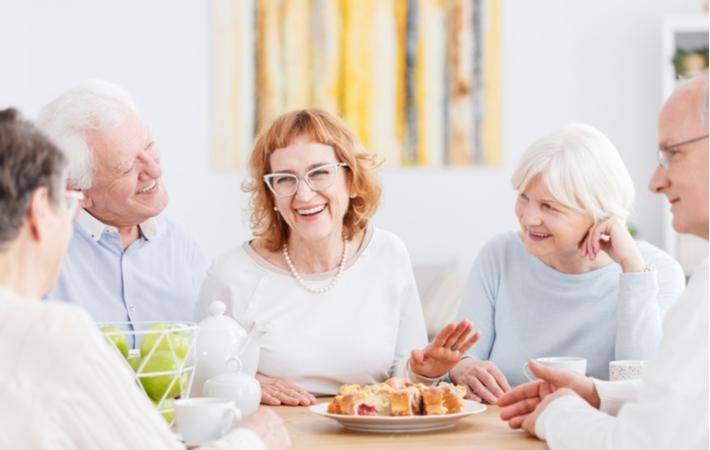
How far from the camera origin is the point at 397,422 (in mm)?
1933

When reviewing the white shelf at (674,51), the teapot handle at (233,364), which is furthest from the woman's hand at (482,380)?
the white shelf at (674,51)

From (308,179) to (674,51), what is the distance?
296 centimetres

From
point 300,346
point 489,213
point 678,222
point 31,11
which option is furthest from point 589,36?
point 678,222

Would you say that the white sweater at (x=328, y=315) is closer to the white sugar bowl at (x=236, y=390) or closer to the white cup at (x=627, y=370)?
the white sugar bowl at (x=236, y=390)

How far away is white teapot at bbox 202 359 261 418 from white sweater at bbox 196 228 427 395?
1.69ft

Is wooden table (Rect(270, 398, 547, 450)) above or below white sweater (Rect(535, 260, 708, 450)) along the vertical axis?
below

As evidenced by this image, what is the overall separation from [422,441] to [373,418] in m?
0.10

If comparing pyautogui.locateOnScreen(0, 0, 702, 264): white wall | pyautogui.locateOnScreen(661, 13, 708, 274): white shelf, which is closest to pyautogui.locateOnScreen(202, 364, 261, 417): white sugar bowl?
pyautogui.locateOnScreen(0, 0, 702, 264): white wall

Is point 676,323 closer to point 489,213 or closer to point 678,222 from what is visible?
point 678,222

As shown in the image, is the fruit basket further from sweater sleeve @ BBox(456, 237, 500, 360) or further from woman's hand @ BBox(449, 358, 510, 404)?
sweater sleeve @ BBox(456, 237, 500, 360)

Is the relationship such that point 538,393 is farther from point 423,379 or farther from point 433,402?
point 423,379

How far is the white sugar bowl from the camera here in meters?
1.98

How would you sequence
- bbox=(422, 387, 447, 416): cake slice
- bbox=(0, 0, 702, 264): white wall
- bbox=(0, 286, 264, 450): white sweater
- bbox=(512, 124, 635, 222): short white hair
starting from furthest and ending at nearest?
bbox=(0, 0, 702, 264): white wall, bbox=(512, 124, 635, 222): short white hair, bbox=(422, 387, 447, 416): cake slice, bbox=(0, 286, 264, 450): white sweater

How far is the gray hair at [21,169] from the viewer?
1.44 meters
